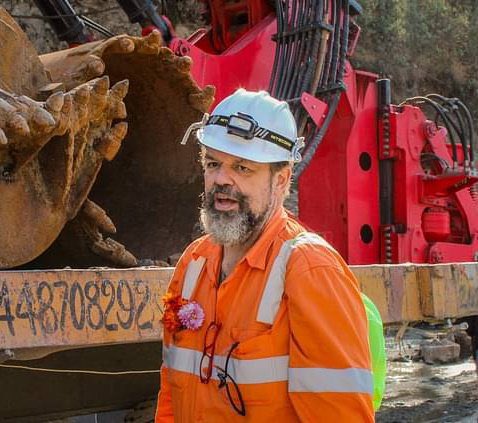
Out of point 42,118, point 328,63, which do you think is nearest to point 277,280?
point 42,118

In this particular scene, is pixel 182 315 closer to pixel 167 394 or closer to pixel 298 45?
pixel 167 394

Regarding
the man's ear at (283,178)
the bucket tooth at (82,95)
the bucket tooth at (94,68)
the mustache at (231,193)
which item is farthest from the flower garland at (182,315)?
the bucket tooth at (94,68)

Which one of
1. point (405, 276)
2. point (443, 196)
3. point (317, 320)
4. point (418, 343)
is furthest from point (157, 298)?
point (418, 343)

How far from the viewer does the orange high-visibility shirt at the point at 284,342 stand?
176 cm

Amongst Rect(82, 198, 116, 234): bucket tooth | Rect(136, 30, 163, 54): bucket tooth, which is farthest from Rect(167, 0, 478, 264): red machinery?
Rect(82, 198, 116, 234): bucket tooth

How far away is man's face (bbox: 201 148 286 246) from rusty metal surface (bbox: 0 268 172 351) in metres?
0.71

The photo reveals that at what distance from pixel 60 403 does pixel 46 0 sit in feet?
7.90

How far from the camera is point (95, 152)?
339 cm

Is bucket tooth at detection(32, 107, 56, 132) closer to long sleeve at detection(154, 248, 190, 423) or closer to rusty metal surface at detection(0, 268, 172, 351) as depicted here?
rusty metal surface at detection(0, 268, 172, 351)

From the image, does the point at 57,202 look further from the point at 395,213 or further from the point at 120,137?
the point at 395,213

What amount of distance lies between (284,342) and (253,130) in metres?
0.49

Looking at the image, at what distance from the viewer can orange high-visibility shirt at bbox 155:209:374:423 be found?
1.76 meters

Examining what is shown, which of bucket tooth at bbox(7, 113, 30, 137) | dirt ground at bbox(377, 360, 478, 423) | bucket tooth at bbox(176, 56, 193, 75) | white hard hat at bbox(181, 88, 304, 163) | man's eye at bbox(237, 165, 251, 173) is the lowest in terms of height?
dirt ground at bbox(377, 360, 478, 423)

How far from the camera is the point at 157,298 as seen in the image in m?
2.88
